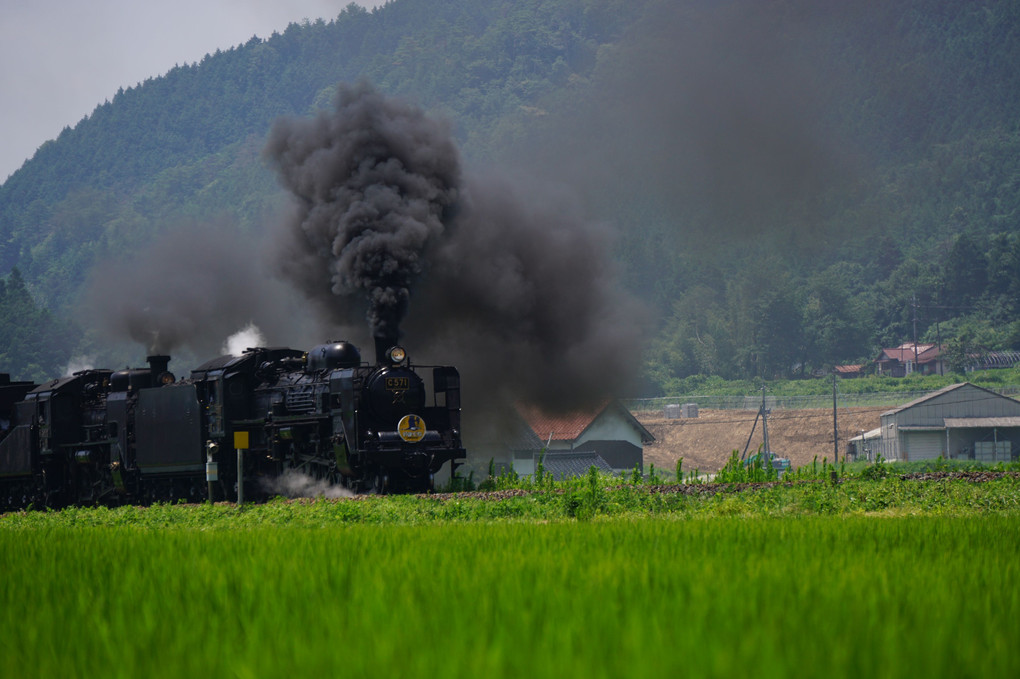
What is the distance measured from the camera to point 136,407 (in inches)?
1088

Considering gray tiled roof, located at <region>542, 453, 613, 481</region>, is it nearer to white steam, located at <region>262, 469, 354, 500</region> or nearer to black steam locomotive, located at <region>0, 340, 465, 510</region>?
black steam locomotive, located at <region>0, 340, 465, 510</region>

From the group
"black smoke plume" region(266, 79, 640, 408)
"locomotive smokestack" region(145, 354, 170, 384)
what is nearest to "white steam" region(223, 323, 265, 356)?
"black smoke plume" region(266, 79, 640, 408)

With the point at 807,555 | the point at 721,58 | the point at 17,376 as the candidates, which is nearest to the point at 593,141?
the point at 721,58

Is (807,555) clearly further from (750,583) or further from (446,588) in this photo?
(446,588)

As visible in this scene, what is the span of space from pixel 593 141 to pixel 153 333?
11241cm

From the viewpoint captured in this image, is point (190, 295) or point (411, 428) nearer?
point (411, 428)

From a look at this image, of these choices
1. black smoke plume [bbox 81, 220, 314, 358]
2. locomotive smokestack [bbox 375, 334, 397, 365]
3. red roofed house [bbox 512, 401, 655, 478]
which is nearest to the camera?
locomotive smokestack [bbox 375, 334, 397, 365]

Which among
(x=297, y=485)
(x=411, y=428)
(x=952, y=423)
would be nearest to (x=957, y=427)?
(x=952, y=423)

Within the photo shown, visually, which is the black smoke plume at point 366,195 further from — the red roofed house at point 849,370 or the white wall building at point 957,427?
the red roofed house at point 849,370

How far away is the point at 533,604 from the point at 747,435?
241 feet

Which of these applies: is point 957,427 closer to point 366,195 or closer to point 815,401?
point 815,401

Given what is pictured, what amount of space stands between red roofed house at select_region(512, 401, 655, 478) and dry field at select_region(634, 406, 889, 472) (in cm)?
1726

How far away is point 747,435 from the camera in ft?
253

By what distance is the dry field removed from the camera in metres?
76.4
